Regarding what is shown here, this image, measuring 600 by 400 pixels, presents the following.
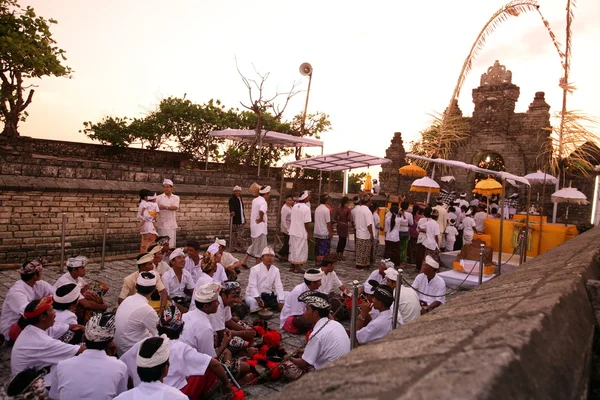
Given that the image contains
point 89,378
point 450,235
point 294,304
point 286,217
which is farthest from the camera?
point 450,235

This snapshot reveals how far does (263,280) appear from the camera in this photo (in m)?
7.32

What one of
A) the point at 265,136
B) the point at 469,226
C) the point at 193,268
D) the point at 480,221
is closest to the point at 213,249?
the point at 193,268

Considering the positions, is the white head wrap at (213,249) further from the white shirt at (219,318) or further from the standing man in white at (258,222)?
the standing man in white at (258,222)

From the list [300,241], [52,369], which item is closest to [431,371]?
[52,369]

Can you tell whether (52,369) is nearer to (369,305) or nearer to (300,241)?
(369,305)

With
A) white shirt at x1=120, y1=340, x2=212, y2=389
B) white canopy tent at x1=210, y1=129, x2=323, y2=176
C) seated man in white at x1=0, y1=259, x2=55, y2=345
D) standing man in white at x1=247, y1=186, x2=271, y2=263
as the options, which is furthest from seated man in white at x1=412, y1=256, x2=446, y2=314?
white canopy tent at x1=210, y1=129, x2=323, y2=176

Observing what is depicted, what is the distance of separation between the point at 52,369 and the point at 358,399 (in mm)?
3874

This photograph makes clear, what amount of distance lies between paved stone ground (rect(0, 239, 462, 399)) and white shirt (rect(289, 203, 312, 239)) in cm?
101

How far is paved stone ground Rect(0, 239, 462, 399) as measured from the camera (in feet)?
15.3

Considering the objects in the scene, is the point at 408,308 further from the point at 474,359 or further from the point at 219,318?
the point at 474,359

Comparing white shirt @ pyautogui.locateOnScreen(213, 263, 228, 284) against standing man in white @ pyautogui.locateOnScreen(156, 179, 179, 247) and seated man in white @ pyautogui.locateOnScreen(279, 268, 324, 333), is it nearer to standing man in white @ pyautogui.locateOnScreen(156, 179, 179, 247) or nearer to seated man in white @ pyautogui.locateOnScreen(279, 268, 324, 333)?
seated man in white @ pyautogui.locateOnScreen(279, 268, 324, 333)

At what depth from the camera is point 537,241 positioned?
41.8 feet

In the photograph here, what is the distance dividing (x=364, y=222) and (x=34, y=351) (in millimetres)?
8353

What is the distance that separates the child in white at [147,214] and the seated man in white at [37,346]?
17.5 feet
